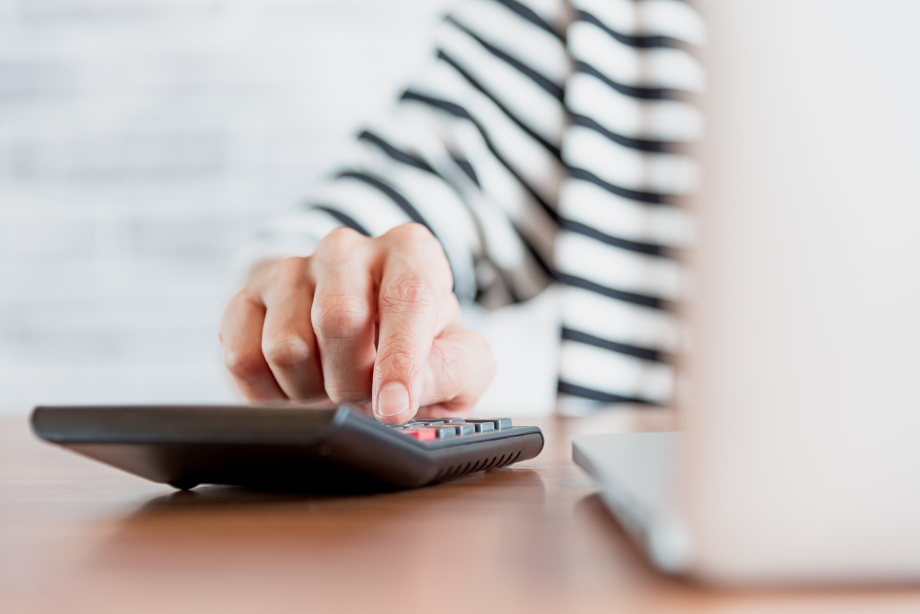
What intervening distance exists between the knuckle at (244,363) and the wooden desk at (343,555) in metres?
0.18

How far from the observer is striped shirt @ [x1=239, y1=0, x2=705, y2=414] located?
963mm

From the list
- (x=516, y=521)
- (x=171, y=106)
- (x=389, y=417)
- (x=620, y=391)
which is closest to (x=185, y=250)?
(x=171, y=106)

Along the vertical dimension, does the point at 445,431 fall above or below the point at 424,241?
below

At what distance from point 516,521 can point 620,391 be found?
2.62ft

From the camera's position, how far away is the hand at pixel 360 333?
0.37 meters

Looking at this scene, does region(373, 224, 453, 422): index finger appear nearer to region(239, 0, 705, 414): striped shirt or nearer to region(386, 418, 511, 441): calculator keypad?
region(386, 418, 511, 441): calculator keypad

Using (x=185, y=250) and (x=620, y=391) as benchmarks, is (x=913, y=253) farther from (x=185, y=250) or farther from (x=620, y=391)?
(x=185, y=250)

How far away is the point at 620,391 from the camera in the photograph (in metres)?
0.98

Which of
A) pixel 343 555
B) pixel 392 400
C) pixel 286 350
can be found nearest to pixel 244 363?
pixel 286 350

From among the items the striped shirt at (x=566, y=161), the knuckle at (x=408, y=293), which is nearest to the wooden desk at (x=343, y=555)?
the knuckle at (x=408, y=293)

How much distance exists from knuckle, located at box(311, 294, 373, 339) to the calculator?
0.49 feet

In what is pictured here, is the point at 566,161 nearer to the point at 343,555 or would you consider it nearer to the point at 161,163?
the point at 161,163

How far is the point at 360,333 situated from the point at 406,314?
4 cm

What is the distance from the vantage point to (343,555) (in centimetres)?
17
